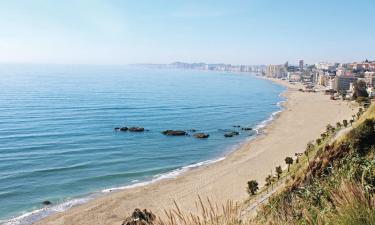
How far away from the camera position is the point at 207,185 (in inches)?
1302

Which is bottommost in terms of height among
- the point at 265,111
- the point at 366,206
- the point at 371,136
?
the point at 265,111

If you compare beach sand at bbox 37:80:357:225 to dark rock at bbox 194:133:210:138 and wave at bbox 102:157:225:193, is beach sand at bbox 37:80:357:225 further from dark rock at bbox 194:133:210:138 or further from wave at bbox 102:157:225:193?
dark rock at bbox 194:133:210:138

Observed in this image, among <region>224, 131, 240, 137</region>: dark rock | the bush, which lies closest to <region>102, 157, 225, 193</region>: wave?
<region>224, 131, 240, 137</region>: dark rock

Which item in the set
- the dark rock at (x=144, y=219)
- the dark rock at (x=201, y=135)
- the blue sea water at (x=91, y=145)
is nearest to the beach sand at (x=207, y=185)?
the dark rock at (x=144, y=219)

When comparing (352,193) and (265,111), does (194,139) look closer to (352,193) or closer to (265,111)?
(265,111)

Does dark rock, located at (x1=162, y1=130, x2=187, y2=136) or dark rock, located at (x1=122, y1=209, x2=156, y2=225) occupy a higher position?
dark rock, located at (x1=122, y1=209, x2=156, y2=225)

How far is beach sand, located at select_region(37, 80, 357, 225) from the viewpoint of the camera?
86.8ft

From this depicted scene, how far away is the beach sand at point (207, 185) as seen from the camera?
86.8 feet

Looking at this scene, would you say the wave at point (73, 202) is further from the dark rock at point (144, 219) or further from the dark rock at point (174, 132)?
the dark rock at point (174, 132)

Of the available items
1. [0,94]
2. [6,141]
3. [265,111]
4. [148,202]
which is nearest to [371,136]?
[148,202]

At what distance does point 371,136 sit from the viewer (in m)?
22.1

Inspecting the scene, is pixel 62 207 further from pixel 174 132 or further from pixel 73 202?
pixel 174 132

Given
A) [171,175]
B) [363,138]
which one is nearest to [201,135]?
[171,175]

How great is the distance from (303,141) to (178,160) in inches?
726
